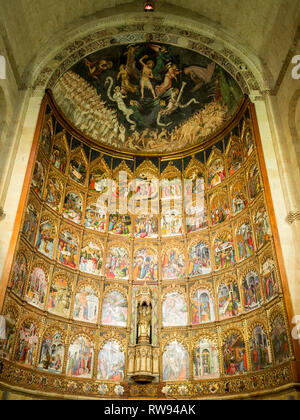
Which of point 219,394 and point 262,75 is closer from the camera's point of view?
point 219,394

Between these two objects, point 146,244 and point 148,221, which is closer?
point 146,244

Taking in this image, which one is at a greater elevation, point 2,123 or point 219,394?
point 2,123

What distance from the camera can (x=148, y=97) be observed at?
2095cm

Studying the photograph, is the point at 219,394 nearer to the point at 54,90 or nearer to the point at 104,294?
the point at 104,294

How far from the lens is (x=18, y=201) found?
45.1 feet

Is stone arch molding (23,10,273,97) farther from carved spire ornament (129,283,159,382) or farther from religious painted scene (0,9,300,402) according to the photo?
carved spire ornament (129,283,159,382)

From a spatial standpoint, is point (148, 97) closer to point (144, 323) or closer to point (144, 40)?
point (144, 40)

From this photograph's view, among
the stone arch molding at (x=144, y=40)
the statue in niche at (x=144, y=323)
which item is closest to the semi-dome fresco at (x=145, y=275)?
the statue in niche at (x=144, y=323)

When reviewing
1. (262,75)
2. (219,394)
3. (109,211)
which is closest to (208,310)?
(219,394)

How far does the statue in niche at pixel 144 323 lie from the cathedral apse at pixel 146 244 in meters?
0.05

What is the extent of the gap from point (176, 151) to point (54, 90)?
7.17 metres

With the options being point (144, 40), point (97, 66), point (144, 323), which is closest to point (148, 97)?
point (144, 40)

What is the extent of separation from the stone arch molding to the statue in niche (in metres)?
10.4

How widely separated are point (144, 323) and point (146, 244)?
420cm
